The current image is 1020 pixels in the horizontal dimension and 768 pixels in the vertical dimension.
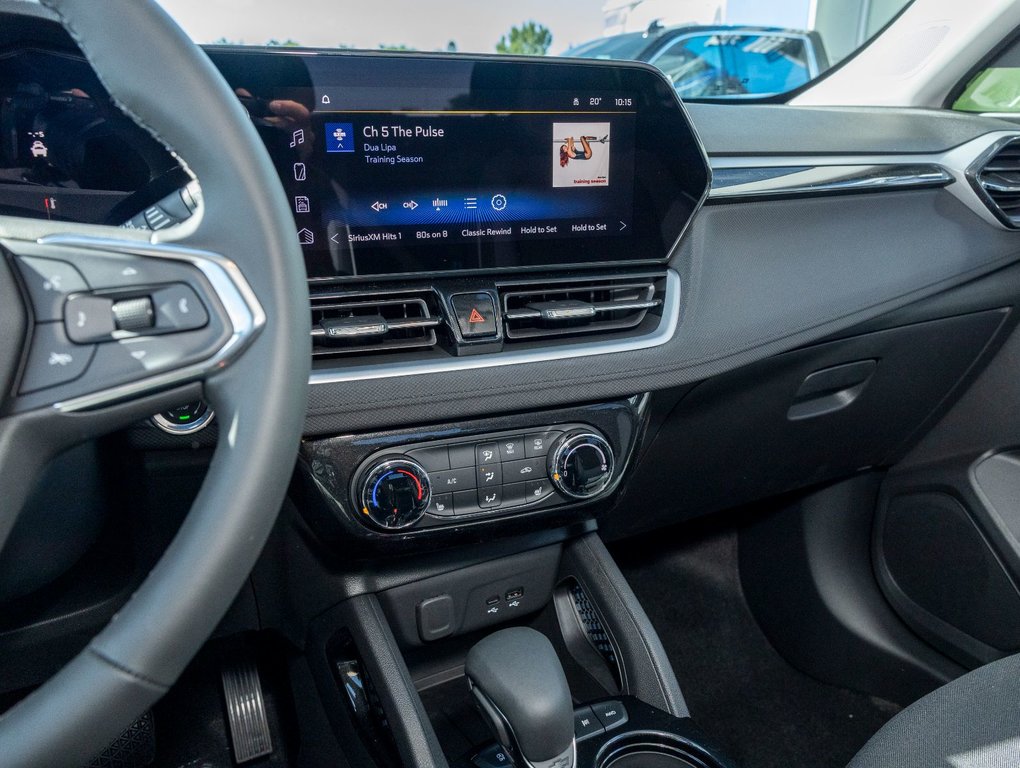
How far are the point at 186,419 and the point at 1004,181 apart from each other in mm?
1367

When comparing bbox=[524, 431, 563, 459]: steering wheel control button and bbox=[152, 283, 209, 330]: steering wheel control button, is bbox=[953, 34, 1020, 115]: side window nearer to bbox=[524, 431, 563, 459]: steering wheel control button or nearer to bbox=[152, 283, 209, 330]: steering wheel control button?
bbox=[524, 431, 563, 459]: steering wheel control button

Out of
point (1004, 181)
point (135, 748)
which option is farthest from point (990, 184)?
point (135, 748)

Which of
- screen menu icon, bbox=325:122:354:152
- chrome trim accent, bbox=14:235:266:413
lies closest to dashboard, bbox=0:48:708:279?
screen menu icon, bbox=325:122:354:152

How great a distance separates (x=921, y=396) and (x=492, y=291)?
100 cm

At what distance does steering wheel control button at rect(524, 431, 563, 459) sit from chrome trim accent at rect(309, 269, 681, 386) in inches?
4.0

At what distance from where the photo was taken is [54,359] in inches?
23.6

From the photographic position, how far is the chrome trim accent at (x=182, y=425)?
3.16 feet

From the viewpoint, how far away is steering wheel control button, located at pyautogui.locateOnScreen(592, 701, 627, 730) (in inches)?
44.5

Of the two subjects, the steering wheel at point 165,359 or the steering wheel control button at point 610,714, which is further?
the steering wheel control button at point 610,714

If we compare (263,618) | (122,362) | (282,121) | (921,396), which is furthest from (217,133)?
(921,396)

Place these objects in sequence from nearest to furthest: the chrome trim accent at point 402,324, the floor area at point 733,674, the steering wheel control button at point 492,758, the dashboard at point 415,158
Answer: the dashboard at point 415,158, the chrome trim accent at point 402,324, the steering wheel control button at point 492,758, the floor area at point 733,674

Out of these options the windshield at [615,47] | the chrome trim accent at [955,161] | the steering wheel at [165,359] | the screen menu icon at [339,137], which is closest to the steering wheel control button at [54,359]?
the steering wheel at [165,359]

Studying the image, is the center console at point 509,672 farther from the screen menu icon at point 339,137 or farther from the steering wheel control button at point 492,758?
the screen menu icon at point 339,137

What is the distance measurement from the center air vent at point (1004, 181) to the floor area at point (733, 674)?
3.11 feet
